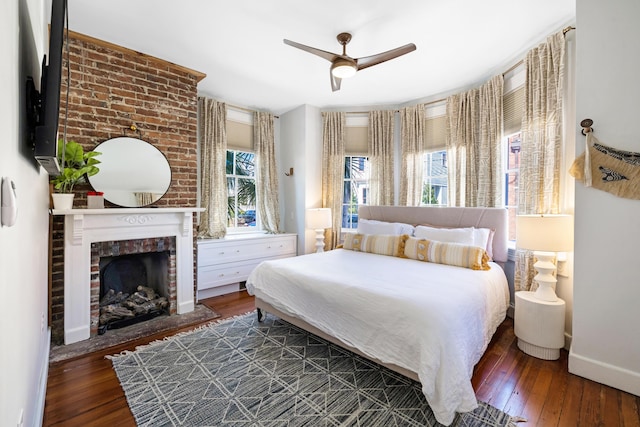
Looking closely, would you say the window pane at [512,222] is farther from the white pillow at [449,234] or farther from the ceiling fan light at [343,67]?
the ceiling fan light at [343,67]

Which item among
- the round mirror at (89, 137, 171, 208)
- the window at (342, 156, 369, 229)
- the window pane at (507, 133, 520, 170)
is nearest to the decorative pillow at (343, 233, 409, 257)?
the window at (342, 156, 369, 229)

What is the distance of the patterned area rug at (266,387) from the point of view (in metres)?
1.71

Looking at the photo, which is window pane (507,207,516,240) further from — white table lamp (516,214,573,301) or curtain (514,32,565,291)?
white table lamp (516,214,573,301)

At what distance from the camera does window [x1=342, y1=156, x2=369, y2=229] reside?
→ 4.95 metres

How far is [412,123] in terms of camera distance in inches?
172

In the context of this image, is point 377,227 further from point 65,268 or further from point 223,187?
point 65,268

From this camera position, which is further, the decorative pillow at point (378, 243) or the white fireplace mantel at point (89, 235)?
the decorative pillow at point (378, 243)

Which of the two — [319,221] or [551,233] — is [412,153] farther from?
[551,233]

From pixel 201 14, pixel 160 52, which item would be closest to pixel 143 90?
pixel 160 52

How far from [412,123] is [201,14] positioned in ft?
10.3

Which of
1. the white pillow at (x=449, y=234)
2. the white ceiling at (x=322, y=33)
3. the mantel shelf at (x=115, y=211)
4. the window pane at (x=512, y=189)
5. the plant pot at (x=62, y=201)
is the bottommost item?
the white pillow at (x=449, y=234)

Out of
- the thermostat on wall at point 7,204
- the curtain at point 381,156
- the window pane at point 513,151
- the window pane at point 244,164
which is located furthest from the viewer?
the window pane at point 244,164

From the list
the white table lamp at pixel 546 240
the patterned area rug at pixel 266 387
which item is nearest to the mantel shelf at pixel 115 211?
the patterned area rug at pixel 266 387

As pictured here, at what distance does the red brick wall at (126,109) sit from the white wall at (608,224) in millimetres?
3889
